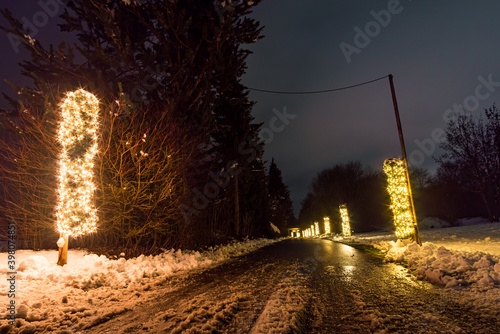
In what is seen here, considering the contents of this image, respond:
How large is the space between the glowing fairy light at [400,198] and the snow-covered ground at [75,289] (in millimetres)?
8978

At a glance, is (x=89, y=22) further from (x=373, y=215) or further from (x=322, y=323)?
(x=373, y=215)

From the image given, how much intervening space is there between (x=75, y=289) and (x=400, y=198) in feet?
39.0

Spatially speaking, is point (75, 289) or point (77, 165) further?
point (77, 165)

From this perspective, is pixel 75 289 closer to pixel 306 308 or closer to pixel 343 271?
pixel 306 308

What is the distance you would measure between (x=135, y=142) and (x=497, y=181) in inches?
1130

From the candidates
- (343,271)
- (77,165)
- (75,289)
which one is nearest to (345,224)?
(343,271)

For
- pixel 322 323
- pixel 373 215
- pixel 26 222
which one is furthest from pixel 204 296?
→ pixel 373 215

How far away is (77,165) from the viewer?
6695mm

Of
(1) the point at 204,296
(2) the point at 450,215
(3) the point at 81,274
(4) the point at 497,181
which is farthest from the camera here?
(2) the point at 450,215

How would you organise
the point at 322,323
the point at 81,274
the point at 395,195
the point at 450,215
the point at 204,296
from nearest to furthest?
the point at 322,323 → the point at 204,296 → the point at 81,274 → the point at 395,195 → the point at 450,215

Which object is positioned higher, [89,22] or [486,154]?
[89,22]

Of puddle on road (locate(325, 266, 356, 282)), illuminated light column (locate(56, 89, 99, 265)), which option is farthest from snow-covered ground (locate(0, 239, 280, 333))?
puddle on road (locate(325, 266, 356, 282))

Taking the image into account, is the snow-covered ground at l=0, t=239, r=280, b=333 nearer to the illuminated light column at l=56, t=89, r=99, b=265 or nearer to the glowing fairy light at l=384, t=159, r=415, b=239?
the illuminated light column at l=56, t=89, r=99, b=265

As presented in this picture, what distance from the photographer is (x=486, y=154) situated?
73.1ft
